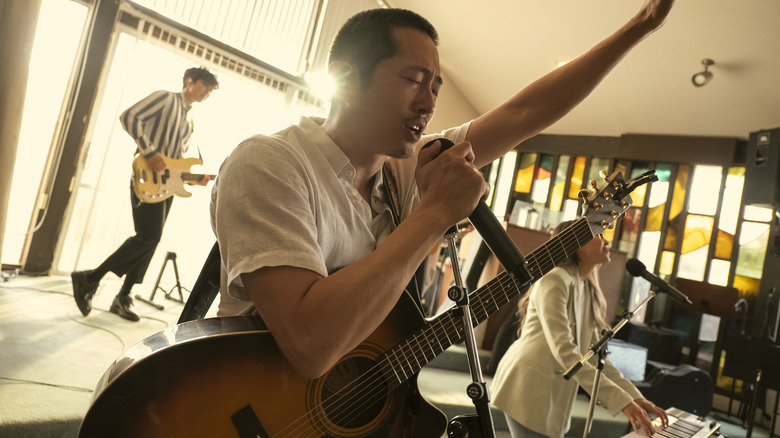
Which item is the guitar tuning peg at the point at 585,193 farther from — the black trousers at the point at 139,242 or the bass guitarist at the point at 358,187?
the black trousers at the point at 139,242

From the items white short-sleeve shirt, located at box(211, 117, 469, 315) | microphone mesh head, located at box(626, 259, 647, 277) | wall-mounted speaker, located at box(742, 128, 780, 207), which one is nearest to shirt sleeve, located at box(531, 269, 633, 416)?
microphone mesh head, located at box(626, 259, 647, 277)

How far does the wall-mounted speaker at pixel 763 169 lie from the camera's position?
6.56m

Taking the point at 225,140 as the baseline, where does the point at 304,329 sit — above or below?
below

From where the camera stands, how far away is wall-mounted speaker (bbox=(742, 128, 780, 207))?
21.5 ft

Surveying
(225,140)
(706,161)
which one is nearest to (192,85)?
(225,140)

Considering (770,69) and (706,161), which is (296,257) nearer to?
(770,69)

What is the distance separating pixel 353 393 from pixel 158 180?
3.93 meters

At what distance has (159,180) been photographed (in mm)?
4520

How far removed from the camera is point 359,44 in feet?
4.19

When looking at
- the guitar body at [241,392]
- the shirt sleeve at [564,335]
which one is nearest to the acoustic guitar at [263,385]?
the guitar body at [241,392]

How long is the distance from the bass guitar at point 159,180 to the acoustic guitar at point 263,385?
12.1ft

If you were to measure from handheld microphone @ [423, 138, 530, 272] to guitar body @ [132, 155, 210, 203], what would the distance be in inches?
154

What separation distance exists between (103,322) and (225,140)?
2904 millimetres

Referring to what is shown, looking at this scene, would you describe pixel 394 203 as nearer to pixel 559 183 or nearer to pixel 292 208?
pixel 292 208
